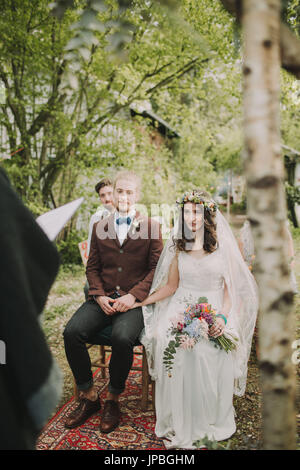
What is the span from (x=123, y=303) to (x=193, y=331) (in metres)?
0.68

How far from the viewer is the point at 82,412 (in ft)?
9.21

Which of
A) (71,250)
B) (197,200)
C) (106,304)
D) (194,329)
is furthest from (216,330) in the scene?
(71,250)

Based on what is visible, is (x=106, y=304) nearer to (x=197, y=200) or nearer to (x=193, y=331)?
(x=193, y=331)

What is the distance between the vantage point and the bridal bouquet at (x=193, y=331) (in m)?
2.59

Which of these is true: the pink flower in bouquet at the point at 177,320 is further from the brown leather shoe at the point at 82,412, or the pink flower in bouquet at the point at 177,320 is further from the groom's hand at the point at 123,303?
the brown leather shoe at the point at 82,412

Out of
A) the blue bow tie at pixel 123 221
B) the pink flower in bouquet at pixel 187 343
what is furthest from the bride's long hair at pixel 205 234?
the pink flower in bouquet at pixel 187 343

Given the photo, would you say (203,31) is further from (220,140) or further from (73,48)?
(220,140)

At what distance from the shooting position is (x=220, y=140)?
22.0m

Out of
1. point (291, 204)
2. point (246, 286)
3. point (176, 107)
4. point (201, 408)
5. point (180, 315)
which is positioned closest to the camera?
point (201, 408)

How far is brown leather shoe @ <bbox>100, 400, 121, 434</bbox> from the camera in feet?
8.74

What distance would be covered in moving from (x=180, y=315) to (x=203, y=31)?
15.8 ft

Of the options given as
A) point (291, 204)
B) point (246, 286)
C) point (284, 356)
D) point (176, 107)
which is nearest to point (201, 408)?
point (246, 286)

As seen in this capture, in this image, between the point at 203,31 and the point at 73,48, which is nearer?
the point at 73,48

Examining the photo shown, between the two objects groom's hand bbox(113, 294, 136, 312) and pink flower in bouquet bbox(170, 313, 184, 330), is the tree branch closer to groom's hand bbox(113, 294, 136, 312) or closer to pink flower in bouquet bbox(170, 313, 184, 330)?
pink flower in bouquet bbox(170, 313, 184, 330)
